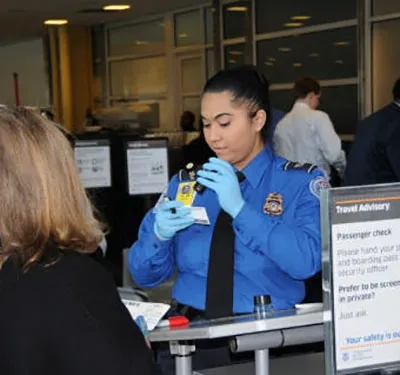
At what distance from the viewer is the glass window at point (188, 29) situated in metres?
10.5

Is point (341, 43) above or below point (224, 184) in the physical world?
above

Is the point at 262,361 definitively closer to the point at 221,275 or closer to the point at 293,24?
the point at 221,275

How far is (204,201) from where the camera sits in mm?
2223

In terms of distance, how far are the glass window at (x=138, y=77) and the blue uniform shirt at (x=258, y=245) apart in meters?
9.36

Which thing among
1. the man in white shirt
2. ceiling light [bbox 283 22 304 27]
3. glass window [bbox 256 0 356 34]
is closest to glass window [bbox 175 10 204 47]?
glass window [bbox 256 0 356 34]

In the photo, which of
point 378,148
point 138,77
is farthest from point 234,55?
point 378,148

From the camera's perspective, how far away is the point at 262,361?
1.95m

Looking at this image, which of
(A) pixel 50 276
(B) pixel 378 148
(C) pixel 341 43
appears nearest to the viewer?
(A) pixel 50 276

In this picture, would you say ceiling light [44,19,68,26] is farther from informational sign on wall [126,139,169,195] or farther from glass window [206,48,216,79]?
informational sign on wall [126,139,169,195]

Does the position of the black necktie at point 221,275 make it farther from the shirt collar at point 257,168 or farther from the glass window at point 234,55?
the glass window at point 234,55

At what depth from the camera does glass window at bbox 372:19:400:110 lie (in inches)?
284

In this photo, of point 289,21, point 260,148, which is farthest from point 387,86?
point 260,148

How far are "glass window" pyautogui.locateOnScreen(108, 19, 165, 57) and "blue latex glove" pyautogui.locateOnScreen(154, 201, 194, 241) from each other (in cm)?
950

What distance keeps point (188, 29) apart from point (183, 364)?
9107 mm
